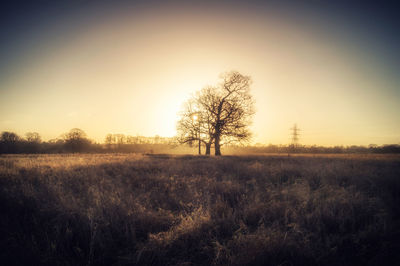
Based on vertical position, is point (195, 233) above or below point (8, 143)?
below

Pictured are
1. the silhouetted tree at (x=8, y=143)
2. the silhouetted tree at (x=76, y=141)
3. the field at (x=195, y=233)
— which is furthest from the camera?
the silhouetted tree at (x=76, y=141)

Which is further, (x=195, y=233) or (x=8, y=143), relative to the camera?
(x=8, y=143)

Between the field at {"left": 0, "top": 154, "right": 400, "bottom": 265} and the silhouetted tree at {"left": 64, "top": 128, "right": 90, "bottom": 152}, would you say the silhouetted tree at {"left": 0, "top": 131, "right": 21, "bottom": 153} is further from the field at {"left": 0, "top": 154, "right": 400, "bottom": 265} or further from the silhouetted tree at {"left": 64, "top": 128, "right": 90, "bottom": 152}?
the field at {"left": 0, "top": 154, "right": 400, "bottom": 265}

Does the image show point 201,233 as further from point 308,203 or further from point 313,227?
point 308,203

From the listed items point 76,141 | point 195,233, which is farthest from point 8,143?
point 195,233

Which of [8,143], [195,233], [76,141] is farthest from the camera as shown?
[76,141]

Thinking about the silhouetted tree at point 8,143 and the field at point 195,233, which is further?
the silhouetted tree at point 8,143

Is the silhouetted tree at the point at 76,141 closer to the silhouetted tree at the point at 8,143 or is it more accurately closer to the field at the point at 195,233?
the silhouetted tree at the point at 8,143

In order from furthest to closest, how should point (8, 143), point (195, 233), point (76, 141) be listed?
point (76, 141) → point (8, 143) → point (195, 233)

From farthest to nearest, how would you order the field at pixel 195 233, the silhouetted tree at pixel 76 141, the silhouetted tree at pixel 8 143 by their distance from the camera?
the silhouetted tree at pixel 76 141
the silhouetted tree at pixel 8 143
the field at pixel 195 233

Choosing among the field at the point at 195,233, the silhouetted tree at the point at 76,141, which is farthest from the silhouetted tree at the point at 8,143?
the field at the point at 195,233

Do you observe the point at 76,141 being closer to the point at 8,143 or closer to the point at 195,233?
the point at 8,143

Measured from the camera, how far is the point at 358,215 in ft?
10.3

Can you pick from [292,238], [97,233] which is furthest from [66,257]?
[292,238]
